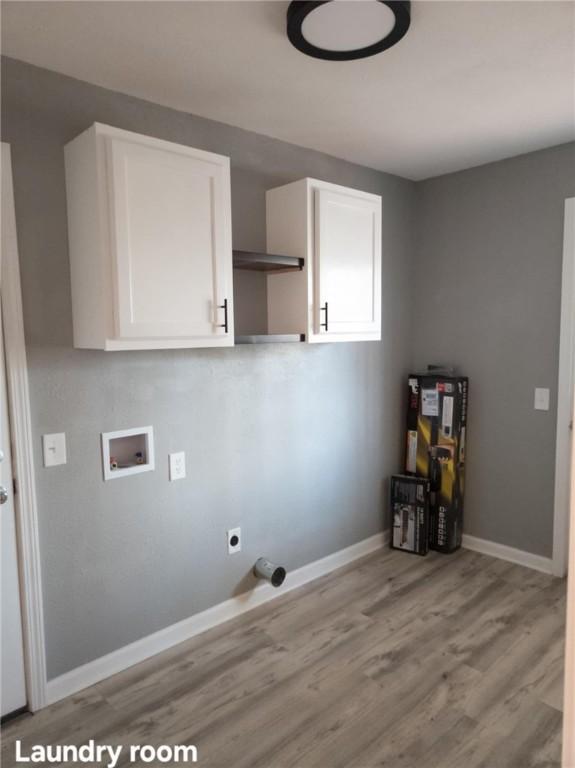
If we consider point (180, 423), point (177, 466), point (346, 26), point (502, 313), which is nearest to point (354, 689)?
point (177, 466)

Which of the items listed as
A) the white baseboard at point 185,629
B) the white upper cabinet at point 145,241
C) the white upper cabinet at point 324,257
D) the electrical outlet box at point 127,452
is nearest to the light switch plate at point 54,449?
the electrical outlet box at point 127,452

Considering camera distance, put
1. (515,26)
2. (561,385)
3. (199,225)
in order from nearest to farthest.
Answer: (515,26) < (199,225) < (561,385)

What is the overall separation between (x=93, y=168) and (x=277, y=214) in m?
1.06

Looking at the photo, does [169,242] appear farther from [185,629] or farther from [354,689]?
[354,689]

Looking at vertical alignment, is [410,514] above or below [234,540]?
below

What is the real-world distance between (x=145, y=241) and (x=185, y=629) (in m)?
1.84

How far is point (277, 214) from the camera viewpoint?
8.71 feet

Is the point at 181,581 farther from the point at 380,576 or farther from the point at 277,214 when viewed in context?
the point at 277,214

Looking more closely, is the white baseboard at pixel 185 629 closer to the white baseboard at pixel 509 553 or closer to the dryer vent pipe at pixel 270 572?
the dryer vent pipe at pixel 270 572

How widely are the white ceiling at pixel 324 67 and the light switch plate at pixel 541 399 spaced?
1.42 meters

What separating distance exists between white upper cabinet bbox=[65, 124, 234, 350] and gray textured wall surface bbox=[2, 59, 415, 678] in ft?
0.47

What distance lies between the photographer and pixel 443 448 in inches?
132

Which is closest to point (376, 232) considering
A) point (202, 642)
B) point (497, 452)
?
point (497, 452)

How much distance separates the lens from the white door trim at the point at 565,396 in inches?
114
